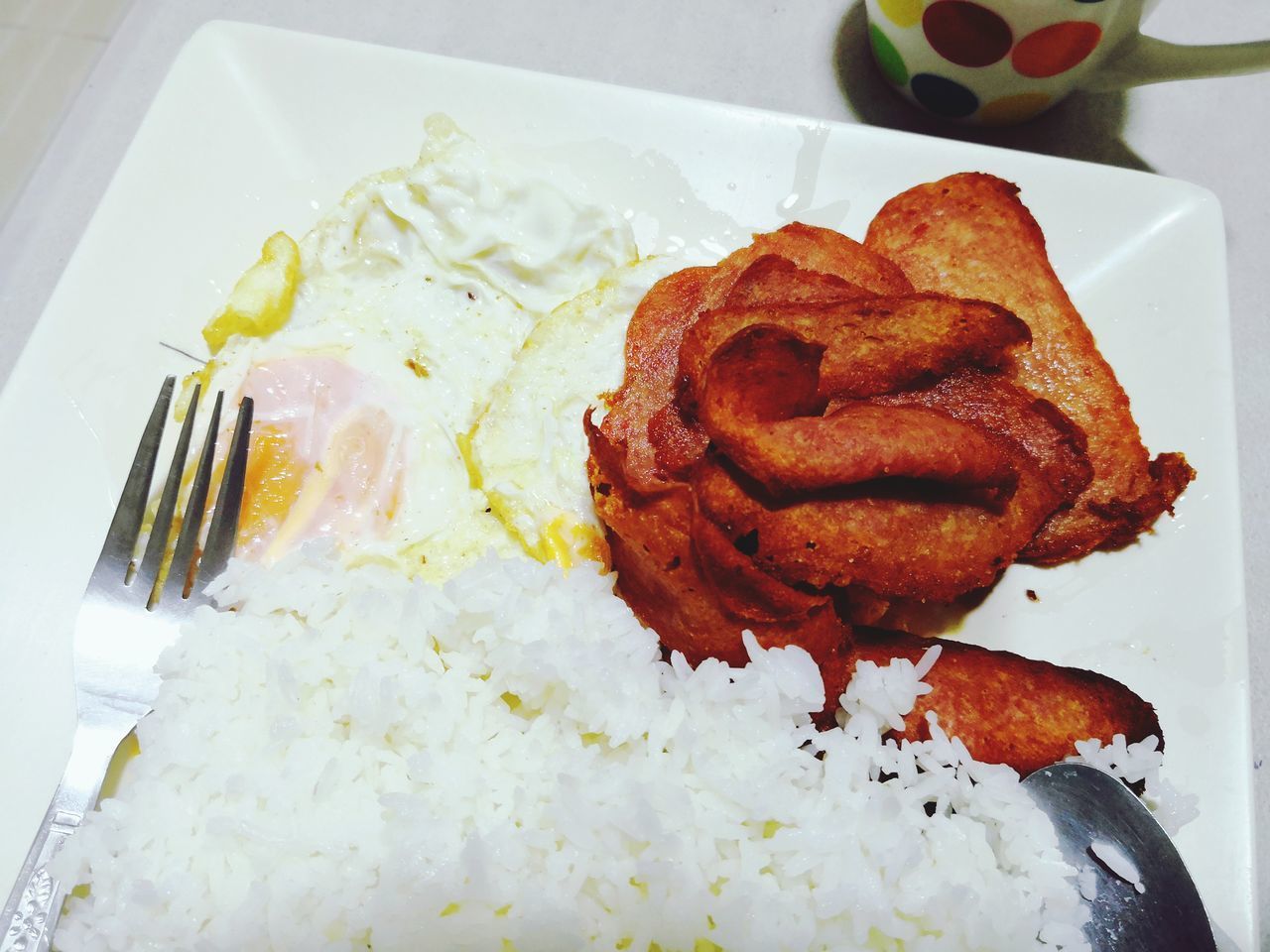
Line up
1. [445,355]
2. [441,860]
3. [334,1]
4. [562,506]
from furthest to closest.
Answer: [334,1], [445,355], [562,506], [441,860]

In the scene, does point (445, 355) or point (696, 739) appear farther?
point (445, 355)

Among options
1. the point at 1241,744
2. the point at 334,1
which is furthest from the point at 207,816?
the point at 334,1

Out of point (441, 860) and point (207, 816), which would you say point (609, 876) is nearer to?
point (441, 860)

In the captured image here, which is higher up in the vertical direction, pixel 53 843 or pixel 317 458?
pixel 317 458

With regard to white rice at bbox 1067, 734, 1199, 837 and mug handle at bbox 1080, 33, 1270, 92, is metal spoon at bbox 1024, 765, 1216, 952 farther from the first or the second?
mug handle at bbox 1080, 33, 1270, 92

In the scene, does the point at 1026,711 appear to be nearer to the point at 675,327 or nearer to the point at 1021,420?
the point at 1021,420

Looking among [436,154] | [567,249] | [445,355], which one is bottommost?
[445,355]

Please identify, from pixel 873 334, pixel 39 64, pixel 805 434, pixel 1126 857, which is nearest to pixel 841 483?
pixel 805 434
